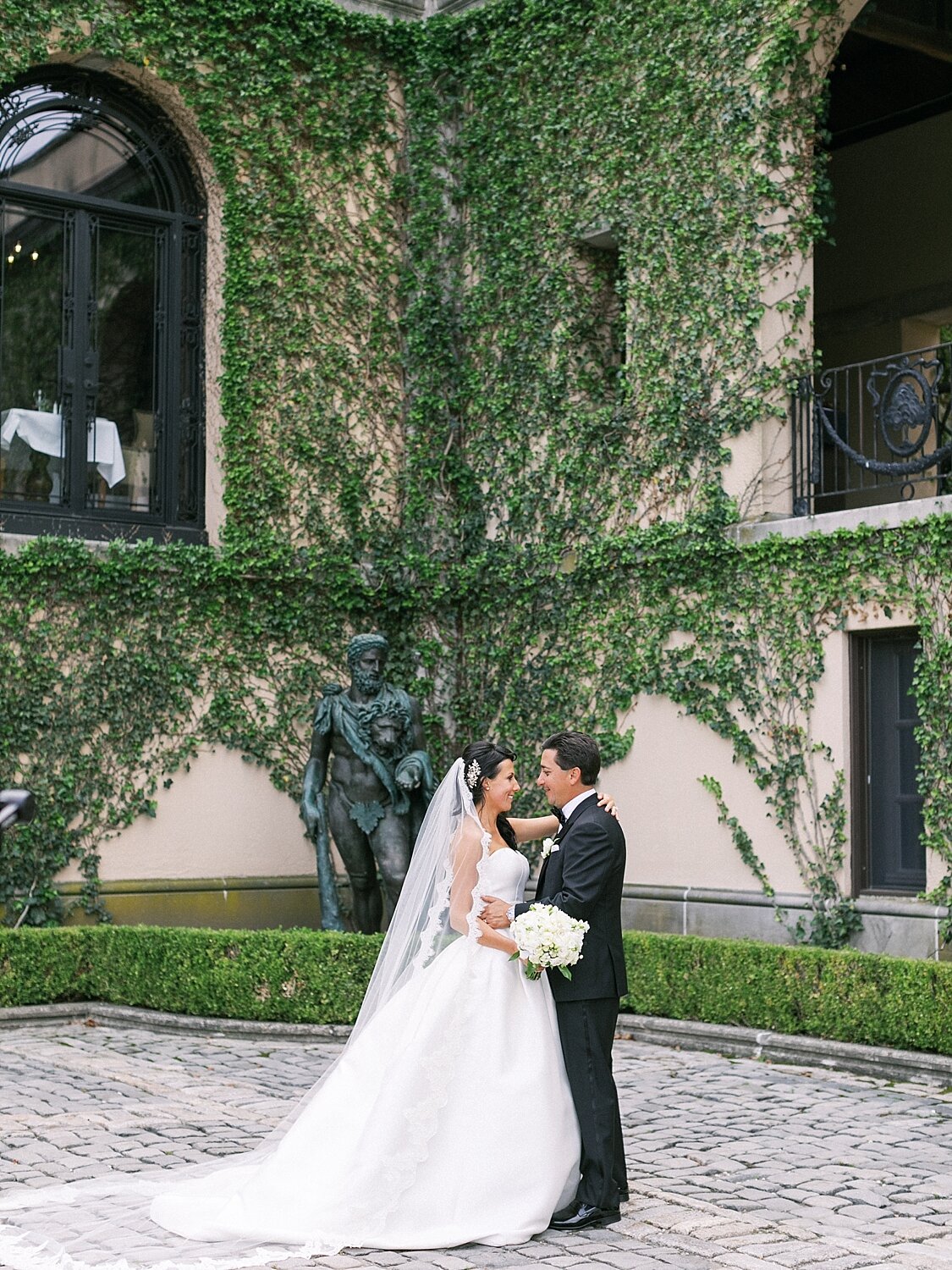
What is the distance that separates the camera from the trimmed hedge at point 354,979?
10117 mm

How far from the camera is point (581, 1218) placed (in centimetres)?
621

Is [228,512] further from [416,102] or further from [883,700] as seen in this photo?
[883,700]

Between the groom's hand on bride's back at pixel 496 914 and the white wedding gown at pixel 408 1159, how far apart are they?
0.12m

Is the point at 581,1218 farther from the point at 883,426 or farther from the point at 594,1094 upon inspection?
the point at 883,426

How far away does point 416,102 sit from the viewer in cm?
1553

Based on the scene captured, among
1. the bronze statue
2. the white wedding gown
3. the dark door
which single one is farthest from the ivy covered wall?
the white wedding gown

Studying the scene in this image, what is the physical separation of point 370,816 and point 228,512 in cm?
372

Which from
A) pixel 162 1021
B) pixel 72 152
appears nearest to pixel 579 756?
pixel 162 1021

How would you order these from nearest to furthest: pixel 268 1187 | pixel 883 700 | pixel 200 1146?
pixel 268 1187
pixel 200 1146
pixel 883 700

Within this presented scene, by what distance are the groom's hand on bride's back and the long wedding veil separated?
0.20 ft

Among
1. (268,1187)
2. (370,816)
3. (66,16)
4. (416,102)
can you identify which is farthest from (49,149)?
(268,1187)

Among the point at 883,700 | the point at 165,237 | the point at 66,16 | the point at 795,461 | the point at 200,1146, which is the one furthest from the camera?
the point at 165,237

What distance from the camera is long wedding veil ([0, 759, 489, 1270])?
19.2 ft

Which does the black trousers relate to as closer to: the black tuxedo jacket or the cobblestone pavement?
the black tuxedo jacket
